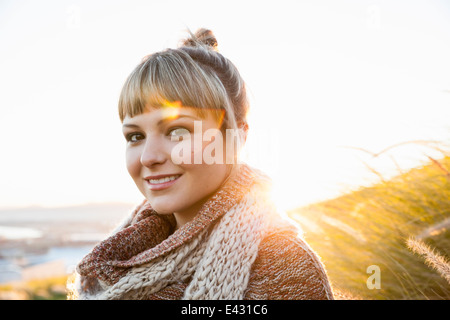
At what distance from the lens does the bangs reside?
1.48 m

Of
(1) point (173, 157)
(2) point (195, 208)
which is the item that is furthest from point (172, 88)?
(2) point (195, 208)

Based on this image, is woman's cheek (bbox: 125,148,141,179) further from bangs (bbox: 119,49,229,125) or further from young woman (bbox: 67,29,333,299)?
bangs (bbox: 119,49,229,125)

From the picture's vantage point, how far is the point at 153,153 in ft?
4.67

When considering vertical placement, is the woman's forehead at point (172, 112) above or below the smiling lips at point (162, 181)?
above

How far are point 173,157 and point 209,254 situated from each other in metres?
0.42

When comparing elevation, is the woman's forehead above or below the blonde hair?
below

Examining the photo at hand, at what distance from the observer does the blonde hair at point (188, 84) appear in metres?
1.48

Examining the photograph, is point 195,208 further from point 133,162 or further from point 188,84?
point 188,84

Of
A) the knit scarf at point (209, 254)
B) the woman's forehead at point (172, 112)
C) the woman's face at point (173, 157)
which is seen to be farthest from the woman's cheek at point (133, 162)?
the knit scarf at point (209, 254)

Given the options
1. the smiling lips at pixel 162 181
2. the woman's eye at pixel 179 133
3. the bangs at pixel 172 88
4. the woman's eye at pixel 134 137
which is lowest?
the smiling lips at pixel 162 181

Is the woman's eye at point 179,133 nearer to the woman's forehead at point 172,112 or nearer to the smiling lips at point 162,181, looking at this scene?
the woman's forehead at point 172,112

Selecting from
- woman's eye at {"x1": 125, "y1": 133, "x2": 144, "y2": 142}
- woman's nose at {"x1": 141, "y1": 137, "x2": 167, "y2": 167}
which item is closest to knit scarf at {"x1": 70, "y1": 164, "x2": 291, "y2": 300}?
woman's nose at {"x1": 141, "y1": 137, "x2": 167, "y2": 167}

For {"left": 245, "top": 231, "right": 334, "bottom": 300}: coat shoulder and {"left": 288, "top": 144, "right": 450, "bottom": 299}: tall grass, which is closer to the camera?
{"left": 245, "top": 231, "right": 334, "bottom": 300}: coat shoulder

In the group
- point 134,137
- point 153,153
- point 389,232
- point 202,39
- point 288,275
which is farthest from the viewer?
point 389,232
